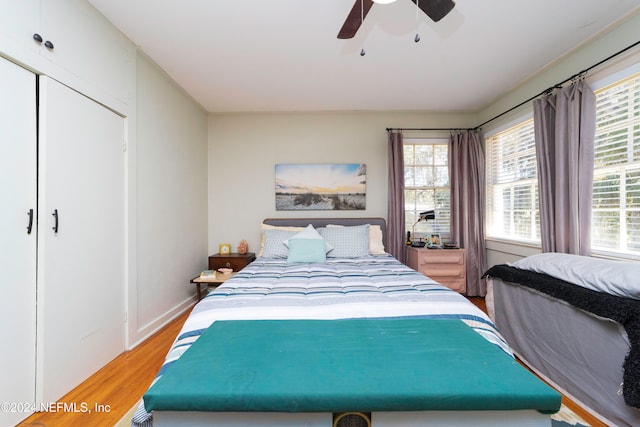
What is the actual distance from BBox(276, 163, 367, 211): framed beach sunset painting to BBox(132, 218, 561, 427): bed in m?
2.44

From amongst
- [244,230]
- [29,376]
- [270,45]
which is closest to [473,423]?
[29,376]

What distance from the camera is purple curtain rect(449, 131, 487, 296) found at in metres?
3.72

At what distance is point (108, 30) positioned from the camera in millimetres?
2170

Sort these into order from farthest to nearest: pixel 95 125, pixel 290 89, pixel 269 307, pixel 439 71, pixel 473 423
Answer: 1. pixel 290 89
2. pixel 439 71
3. pixel 95 125
4. pixel 269 307
5. pixel 473 423

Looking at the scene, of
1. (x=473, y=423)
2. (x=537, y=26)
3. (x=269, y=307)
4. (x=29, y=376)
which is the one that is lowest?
(x=29, y=376)

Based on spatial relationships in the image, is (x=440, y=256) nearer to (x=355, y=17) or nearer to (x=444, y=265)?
(x=444, y=265)

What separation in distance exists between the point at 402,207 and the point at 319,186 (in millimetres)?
1242

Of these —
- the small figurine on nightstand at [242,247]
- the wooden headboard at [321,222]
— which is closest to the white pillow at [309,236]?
the wooden headboard at [321,222]

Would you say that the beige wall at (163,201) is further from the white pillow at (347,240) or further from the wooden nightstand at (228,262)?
the white pillow at (347,240)

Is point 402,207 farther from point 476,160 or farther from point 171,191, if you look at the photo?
point 171,191

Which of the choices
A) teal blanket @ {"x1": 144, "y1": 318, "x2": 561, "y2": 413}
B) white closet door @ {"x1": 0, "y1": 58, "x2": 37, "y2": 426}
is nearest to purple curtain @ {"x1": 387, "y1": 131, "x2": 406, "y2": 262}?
teal blanket @ {"x1": 144, "y1": 318, "x2": 561, "y2": 413}

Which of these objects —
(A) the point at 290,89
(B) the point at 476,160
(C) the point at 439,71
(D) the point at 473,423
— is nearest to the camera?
(D) the point at 473,423

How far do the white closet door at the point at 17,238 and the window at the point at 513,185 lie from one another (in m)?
4.41

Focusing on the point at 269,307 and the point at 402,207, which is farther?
the point at 402,207
